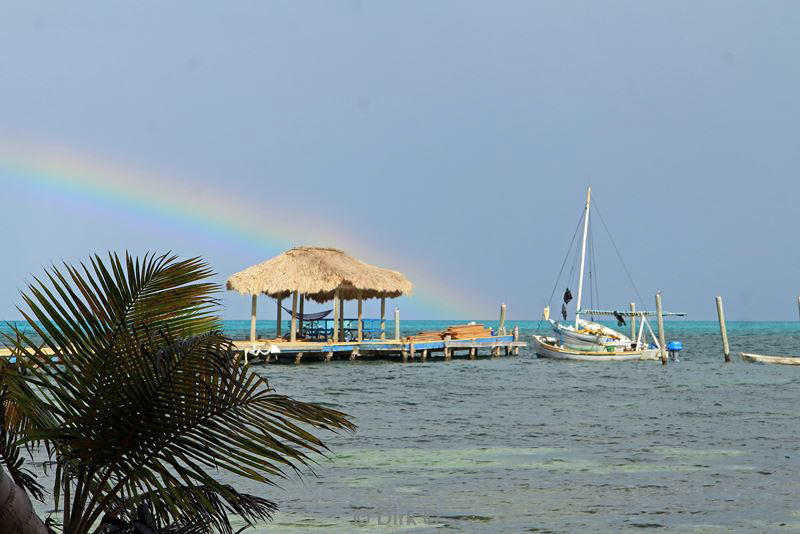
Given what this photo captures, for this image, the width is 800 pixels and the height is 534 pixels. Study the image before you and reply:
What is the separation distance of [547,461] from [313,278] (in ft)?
73.8

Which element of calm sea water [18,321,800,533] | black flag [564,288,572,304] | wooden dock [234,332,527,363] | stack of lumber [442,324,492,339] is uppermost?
black flag [564,288,572,304]

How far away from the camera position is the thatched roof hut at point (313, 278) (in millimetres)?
35250

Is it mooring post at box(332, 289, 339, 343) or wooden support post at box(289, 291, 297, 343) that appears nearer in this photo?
mooring post at box(332, 289, 339, 343)

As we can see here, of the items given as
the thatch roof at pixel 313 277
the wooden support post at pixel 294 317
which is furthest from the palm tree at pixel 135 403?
the wooden support post at pixel 294 317

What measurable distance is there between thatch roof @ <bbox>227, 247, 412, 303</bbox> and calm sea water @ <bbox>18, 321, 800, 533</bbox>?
263 inches

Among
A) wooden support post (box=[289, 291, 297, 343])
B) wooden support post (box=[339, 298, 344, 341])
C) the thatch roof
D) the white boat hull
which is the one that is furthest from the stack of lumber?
wooden support post (box=[289, 291, 297, 343])

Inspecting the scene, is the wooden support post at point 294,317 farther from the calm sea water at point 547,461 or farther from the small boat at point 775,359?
the small boat at point 775,359

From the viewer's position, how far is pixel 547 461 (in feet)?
44.7

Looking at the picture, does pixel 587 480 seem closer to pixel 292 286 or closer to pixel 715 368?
pixel 292 286

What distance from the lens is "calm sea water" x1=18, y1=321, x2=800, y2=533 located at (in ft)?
32.0

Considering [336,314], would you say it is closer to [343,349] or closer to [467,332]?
[343,349]

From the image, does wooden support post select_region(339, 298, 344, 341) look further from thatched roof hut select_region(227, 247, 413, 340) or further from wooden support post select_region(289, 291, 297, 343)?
wooden support post select_region(289, 291, 297, 343)

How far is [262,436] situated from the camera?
3568mm

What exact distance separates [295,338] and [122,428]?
33.9 metres
